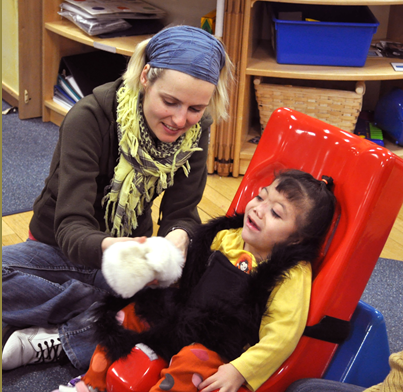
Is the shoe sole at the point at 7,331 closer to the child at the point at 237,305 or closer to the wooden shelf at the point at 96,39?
the child at the point at 237,305

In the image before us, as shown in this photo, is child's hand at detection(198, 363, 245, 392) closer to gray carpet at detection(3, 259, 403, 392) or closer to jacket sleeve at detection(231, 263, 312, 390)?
jacket sleeve at detection(231, 263, 312, 390)

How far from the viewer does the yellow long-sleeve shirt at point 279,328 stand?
988 mm

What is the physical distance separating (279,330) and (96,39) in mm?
1855

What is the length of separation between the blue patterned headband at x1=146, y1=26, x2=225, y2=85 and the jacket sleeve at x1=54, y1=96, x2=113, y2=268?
20 cm

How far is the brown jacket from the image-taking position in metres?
1.12

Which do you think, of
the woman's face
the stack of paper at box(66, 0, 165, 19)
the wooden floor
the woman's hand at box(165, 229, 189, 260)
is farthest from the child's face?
the stack of paper at box(66, 0, 165, 19)

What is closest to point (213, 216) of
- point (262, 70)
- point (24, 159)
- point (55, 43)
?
point (262, 70)

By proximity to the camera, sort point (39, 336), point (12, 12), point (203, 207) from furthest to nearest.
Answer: point (12, 12) < point (203, 207) < point (39, 336)

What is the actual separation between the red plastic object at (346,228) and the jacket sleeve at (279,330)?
0.03 m

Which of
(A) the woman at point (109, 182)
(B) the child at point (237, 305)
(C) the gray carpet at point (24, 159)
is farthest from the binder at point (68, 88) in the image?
(B) the child at point (237, 305)

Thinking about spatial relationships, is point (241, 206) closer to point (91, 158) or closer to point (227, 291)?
point (227, 291)

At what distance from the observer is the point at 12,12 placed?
273 cm

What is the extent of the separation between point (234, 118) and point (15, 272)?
1.27 metres

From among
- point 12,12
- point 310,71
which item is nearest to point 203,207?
point 310,71
